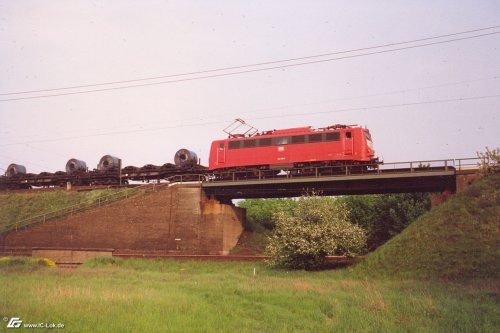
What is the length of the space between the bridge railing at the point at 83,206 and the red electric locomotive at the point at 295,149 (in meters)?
6.41

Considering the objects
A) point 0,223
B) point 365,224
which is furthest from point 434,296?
point 0,223

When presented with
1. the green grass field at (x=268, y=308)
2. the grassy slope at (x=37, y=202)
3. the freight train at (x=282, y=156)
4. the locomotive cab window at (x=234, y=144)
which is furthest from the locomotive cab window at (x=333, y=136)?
the grassy slope at (x=37, y=202)

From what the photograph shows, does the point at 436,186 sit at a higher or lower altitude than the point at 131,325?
higher

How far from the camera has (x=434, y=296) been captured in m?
15.9

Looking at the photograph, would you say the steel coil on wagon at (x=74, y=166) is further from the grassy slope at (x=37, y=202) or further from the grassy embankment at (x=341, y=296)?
the grassy embankment at (x=341, y=296)

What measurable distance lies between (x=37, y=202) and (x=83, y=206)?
8253mm

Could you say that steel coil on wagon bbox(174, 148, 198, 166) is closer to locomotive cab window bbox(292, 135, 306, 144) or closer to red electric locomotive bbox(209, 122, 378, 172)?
red electric locomotive bbox(209, 122, 378, 172)

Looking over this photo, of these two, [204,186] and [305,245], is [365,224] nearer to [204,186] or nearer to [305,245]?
[204,186]

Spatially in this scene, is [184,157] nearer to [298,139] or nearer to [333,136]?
[298,139]

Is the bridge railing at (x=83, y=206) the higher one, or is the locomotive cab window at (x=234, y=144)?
the locomotive cab window at (x=234, y=144)

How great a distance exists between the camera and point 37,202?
46.5 meters

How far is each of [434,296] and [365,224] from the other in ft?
121

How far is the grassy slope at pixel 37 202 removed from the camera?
4428 cm

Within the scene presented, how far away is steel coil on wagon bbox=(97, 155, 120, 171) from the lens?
47812 millimetres
